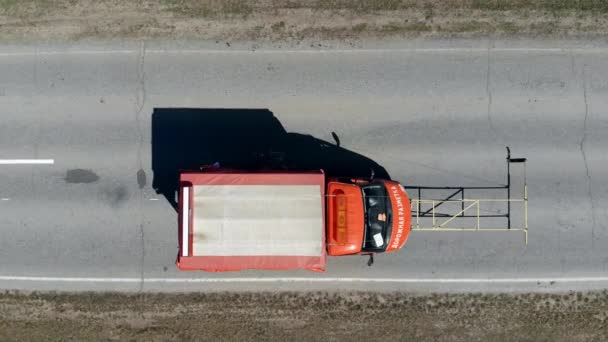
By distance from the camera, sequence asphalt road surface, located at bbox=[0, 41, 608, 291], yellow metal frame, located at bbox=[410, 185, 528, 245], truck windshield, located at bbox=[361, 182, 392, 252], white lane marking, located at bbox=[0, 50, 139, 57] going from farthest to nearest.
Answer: white lane marking, located at bbox=[0, 50, 139, 57] < yellow metal frame, located at bbox=[410, 185, 528, 245] < asphalt road surface, located at bbox=[0, 41, 608, 291] < truck windshield, located at bbox=[361, 182, 392, 252]

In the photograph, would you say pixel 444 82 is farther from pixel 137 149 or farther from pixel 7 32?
pixel 7 32

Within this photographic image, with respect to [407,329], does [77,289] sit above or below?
above

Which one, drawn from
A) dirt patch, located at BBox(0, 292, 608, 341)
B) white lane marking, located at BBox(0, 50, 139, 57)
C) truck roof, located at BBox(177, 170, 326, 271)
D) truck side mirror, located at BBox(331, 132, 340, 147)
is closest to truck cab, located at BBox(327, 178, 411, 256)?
truck roof, located at BBox(177, 170, 326, 271)

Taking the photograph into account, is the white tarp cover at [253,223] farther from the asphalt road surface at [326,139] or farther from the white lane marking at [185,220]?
the asphalt road surface at [326,139]

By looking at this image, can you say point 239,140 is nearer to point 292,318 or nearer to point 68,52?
point 292,318

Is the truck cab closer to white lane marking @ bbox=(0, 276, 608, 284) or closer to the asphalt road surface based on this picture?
the asphalt road surface

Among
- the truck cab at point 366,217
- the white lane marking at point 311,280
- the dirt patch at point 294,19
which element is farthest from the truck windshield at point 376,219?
the dirt patch at point 294,19

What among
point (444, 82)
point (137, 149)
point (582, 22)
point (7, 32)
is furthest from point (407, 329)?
point (7, 32)
